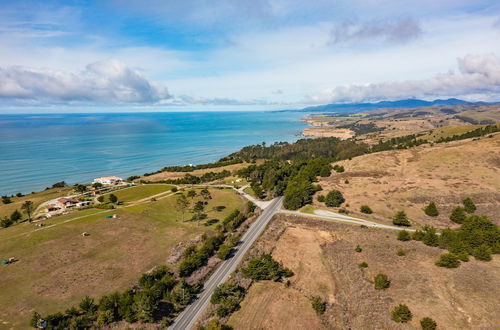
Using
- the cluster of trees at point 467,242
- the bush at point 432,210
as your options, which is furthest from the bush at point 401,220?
the bush at point 432,210

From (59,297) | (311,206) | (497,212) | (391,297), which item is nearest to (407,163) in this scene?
(497,212)

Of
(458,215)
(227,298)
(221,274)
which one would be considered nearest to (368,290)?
(227,298)

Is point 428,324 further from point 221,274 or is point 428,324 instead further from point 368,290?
point 221,274

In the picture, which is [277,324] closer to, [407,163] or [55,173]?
[407,163]

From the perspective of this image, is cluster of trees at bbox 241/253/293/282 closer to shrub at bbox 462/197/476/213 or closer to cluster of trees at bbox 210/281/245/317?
cluster of trees at bbox 210/281/245/317

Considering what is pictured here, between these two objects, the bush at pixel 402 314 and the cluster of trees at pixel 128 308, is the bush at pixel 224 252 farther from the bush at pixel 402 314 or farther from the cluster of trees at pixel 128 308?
the bush at pixel 402 314

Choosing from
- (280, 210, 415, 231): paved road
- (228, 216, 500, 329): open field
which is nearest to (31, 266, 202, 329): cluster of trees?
(228, 216, 500, 329): open field
